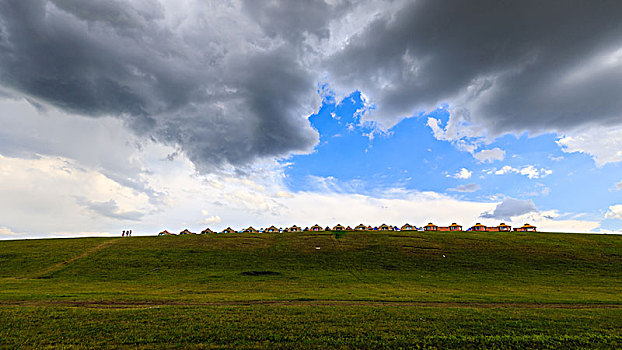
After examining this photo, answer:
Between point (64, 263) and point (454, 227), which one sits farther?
point (454, 227)

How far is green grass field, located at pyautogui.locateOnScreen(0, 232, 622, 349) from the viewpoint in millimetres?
18094

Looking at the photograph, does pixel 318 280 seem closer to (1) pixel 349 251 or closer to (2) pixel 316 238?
(1) pixel 349 251

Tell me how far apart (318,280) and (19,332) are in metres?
37.1

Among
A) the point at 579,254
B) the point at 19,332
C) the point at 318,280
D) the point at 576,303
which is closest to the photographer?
the point at 19,332

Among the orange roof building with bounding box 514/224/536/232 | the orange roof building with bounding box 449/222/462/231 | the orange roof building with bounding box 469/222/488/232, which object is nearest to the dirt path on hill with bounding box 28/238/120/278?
the orange roof building with bounding box 449/222/462/231

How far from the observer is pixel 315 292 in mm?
36656

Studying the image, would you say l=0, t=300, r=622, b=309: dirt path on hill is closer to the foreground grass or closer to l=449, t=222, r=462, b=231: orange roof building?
the foreground grass

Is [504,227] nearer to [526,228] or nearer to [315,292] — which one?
[526,228]

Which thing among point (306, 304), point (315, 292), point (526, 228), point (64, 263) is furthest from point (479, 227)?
point (64, 263)

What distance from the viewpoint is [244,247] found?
76188 mm

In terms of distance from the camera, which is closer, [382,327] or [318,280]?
[382,327]

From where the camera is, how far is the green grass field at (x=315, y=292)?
1809cm

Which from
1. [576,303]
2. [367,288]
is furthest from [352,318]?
[576,303]

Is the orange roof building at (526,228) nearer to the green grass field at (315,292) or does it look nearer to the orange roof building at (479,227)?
the orange roof building at (479,227)
